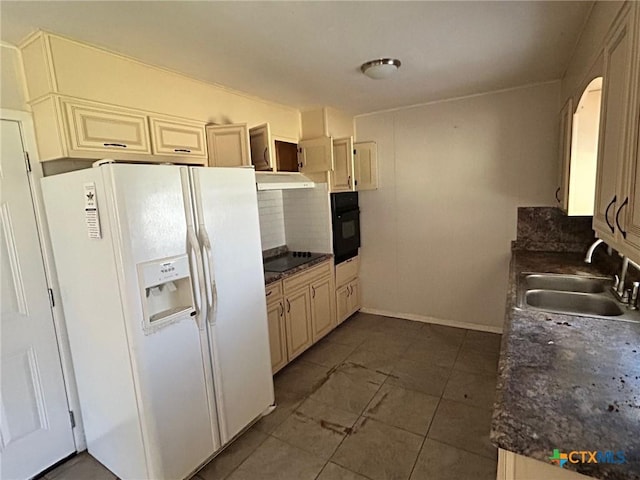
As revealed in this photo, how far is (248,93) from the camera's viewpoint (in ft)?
9.59

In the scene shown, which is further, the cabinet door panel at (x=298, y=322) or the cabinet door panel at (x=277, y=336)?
the cabinet door panel at (x=298, y=322)

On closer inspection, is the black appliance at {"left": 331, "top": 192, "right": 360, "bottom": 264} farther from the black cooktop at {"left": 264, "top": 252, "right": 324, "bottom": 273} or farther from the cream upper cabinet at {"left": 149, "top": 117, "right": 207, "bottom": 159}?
the cream upper cabinet at {"left": 149, "top": 117, "right": 207, "bottom": 159}

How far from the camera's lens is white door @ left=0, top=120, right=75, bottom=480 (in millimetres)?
1894

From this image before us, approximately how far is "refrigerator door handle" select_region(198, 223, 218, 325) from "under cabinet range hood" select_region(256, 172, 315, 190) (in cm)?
104

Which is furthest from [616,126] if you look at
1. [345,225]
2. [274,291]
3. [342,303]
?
[342,303]

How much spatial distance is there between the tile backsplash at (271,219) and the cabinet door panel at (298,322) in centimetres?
78

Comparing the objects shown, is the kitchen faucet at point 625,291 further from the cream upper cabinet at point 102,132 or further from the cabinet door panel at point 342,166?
the cream upper cabinet at point 102,132

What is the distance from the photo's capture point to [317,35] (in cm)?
190

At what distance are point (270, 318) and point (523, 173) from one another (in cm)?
269

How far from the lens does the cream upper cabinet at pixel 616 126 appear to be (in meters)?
1.14

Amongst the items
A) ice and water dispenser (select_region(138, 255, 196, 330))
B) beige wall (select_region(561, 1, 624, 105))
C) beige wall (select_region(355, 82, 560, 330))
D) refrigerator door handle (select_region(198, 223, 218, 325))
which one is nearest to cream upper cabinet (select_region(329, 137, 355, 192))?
beige wall (select_region(355, 82, 560, 330))

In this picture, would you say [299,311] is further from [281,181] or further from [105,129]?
[105,129]

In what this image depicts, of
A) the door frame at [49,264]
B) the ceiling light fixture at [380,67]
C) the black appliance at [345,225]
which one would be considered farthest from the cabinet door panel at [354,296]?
the door frame at [49,264]

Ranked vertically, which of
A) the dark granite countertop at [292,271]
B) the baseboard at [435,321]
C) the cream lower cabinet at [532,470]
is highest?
the dark granite countertop at [292,271]
